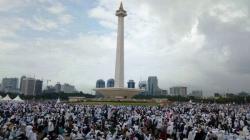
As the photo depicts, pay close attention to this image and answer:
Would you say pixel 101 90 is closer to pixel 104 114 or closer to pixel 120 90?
pixel 120 90

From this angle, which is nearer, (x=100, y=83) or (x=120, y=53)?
(x=120, y=53)

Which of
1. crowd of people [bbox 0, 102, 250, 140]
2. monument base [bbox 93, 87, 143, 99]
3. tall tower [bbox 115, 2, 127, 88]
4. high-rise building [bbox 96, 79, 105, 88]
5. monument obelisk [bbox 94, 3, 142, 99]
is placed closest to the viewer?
crowd of people [bbox 0, 102, 250, 140]

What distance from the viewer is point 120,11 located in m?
65.7

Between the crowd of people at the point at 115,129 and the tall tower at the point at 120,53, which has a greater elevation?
the tall tower at the point at 120,53

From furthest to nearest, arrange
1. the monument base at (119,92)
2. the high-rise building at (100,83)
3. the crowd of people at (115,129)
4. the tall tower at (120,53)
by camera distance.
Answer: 1. the high-rise building at (100,83)
2. the tall tower at (120,53)
3. the monument base at (119,92)
4. the crowd of people at (115,129)

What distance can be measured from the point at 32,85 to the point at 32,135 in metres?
144

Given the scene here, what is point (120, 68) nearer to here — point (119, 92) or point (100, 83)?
point (119, 92)

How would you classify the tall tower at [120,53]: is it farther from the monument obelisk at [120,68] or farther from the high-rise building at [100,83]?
the high-rise building at [100,83]

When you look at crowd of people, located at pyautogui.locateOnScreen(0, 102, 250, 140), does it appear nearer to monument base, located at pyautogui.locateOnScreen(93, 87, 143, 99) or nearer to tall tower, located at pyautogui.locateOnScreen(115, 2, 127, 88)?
monument base, located at pyautogui.locateOnScreen(93, 87, 143, 99)

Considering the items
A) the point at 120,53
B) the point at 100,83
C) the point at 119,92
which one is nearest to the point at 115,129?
the point at 119,92

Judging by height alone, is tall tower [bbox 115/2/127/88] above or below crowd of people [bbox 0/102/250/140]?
above

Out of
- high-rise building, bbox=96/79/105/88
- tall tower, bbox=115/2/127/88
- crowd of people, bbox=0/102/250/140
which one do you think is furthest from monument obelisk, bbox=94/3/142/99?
high-rise building, bbox=96/79/105/88

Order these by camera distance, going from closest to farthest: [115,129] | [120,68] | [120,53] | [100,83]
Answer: [115,129]
[120,53]
[120,68]
[100,83]

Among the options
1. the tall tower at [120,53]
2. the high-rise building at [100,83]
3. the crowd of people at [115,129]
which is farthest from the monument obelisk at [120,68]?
the high-rise building at [100,83]
